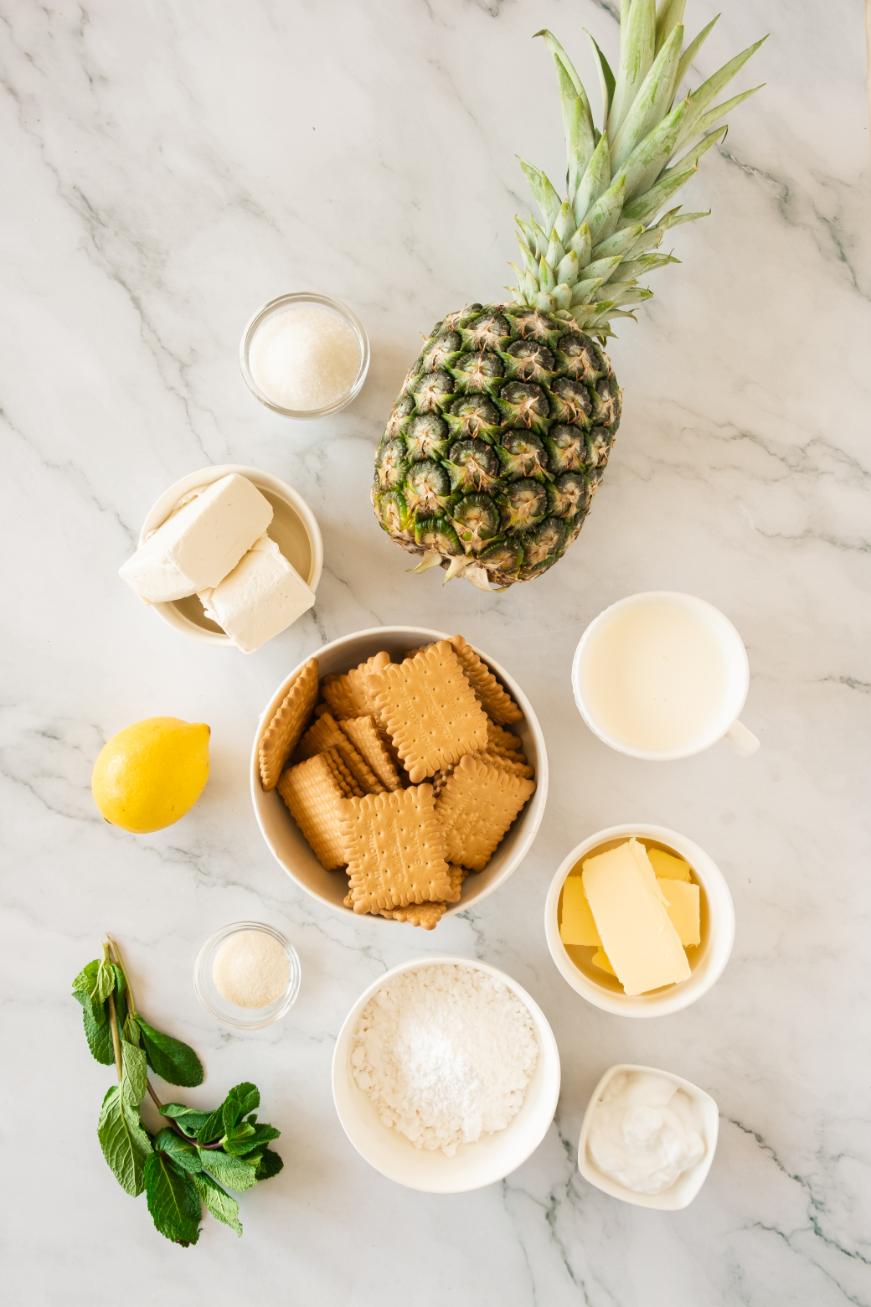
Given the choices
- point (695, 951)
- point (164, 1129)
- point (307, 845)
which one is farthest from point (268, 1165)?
point (695, 951)

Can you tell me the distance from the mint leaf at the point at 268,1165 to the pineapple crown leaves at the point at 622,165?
135 cm

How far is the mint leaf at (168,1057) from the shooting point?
156 centimetres

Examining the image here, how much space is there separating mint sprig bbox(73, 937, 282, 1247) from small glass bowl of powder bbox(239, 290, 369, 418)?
0.92m

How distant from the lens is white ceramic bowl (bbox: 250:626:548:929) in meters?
1.35

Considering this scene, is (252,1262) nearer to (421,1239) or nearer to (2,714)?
(421,1239)

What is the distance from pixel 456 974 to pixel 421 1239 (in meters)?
0.47

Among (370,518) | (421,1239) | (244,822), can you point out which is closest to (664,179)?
(370,518)

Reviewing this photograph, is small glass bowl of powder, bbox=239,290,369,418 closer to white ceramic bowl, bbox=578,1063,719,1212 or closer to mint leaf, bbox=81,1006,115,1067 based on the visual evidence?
mint leaf, bbox=81,1006,115,1067

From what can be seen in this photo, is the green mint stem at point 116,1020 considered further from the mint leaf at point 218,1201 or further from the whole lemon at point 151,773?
the whole lemon at point 151,773

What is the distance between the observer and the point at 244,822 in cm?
159

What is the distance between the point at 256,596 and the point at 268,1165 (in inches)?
35.8

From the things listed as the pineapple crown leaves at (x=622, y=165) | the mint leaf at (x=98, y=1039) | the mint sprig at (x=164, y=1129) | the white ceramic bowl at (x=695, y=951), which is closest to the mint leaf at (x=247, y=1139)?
the mint sprig at (x=164, y=1129)

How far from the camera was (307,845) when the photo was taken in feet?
4.77

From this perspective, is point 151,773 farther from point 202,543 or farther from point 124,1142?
point 124,1142
